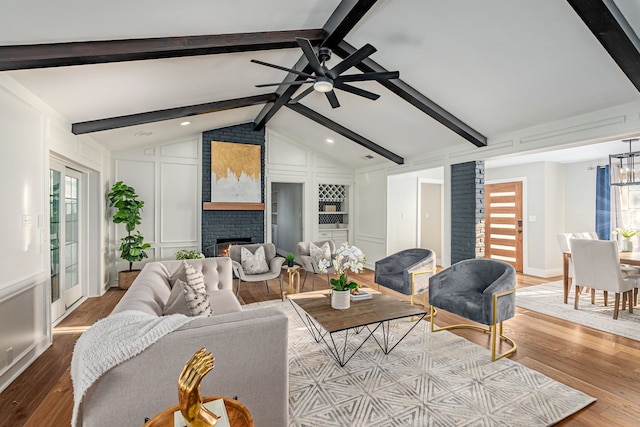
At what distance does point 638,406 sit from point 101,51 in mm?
4481

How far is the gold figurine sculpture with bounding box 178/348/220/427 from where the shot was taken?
98cm

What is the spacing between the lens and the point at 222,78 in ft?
12.1

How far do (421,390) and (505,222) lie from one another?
5.77 m

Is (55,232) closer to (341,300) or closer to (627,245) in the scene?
(341,300)

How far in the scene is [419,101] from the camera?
3.88 meters

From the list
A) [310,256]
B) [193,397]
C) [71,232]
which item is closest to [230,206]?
[310,256]

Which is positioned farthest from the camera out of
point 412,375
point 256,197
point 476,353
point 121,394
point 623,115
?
point 256,197

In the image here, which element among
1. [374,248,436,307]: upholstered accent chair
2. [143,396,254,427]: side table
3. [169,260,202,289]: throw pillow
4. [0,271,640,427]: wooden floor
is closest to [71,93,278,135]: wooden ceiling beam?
[169,260,202,289]: throw pillow

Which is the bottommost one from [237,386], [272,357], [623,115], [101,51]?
Answer: [237,386]

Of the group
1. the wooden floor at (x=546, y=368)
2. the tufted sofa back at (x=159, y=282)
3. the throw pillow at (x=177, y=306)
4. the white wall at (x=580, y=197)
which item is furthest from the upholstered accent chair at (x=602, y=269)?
the throw pillow at (x=177, y=306)

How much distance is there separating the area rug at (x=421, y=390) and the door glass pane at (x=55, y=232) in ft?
9.63

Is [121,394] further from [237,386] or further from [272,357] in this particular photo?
[272,357]

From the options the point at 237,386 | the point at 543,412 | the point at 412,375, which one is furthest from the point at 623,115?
the point at 237,386

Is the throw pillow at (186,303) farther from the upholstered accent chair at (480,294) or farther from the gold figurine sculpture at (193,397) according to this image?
the upholstered accent chair at (480,294)
